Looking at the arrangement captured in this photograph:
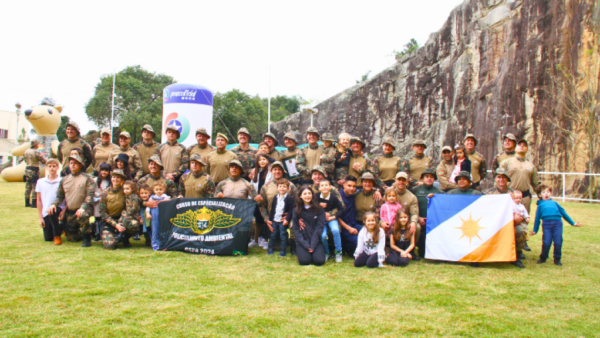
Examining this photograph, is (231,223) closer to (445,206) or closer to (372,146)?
(445,206)

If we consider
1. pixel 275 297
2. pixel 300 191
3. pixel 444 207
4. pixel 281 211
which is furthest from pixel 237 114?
pixel 275 297

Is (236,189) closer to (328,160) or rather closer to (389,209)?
(328,160)

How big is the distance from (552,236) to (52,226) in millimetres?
7732

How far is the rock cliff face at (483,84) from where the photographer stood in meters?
16.6

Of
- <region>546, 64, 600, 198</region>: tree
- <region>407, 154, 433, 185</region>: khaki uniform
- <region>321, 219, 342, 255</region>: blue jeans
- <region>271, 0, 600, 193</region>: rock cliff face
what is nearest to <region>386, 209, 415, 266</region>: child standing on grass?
<region>321, 219, 342, 255</region>: blue jeans

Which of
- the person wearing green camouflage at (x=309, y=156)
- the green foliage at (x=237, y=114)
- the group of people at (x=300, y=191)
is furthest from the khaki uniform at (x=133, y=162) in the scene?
the green foliage at (x=237, y=114)

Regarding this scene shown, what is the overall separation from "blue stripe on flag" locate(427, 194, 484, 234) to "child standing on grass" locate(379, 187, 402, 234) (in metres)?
0.49

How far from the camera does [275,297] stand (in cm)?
416

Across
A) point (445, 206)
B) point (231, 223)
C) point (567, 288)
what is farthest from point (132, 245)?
→ point (567, 288)

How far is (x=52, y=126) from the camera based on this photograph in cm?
1725

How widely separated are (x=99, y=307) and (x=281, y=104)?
218 feet

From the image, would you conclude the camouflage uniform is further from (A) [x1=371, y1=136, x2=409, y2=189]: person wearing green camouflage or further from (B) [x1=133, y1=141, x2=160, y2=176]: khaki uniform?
(A) [x1=371, y1=136, x2=409, y2=189]: person wearing green camouflage

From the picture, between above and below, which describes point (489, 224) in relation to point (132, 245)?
above

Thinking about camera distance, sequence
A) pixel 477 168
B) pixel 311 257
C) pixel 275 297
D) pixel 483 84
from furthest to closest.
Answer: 1. pixel 483 84
2. pixel 477 168
3. pixel 311 257
4. pixel 275 297
